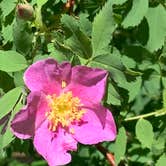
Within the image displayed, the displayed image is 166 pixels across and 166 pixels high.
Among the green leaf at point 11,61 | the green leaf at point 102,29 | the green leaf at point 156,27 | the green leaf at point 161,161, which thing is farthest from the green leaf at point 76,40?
the green leaf at point 161,161

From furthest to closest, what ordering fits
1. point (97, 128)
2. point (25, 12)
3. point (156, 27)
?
point (156, 27) → point (97, 128) → point (25, 12)

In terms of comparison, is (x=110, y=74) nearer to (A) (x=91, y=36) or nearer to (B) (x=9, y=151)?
(A) (x=91, y=36)

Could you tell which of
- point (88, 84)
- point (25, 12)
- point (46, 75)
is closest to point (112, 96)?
point (88, 84)

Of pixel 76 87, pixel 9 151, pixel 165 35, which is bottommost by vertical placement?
pixel 9 151

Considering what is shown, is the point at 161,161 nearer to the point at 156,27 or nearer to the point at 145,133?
the point at 145,133

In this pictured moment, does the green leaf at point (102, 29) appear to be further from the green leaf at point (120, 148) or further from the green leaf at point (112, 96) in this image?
the green leaf at point (120, 148)

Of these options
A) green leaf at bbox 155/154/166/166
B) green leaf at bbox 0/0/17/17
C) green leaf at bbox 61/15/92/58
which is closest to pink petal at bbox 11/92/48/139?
green leaf at bbox 61/15/92/58

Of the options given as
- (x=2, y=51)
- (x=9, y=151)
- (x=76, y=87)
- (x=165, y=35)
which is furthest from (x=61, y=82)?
(x=9, y=151)
